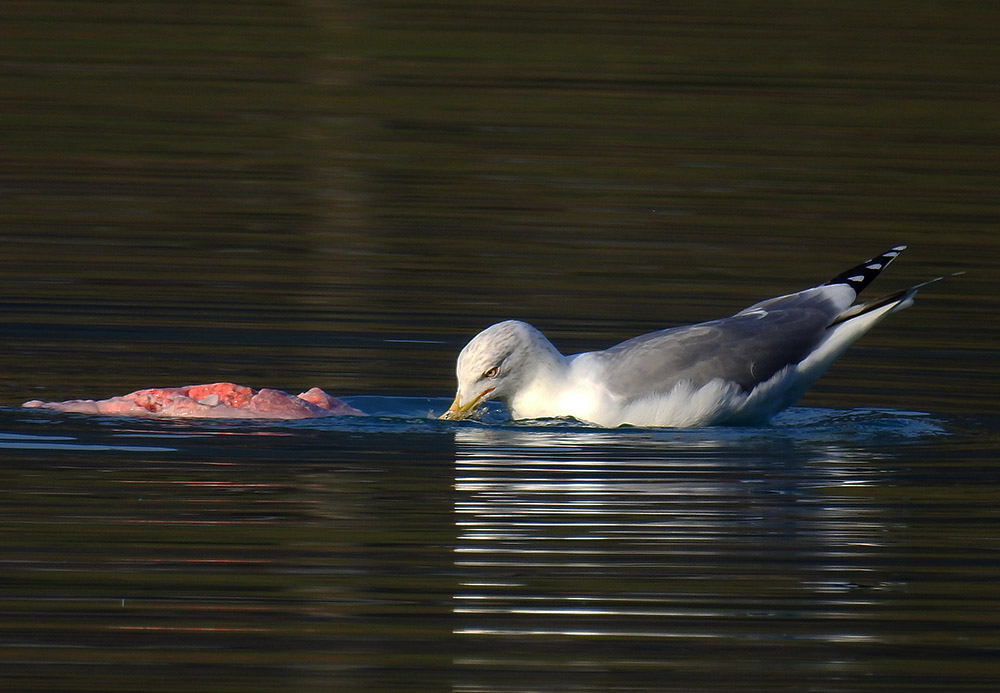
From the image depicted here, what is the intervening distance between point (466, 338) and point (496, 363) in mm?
1623

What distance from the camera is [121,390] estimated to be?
414 inches

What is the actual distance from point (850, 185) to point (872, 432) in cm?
737

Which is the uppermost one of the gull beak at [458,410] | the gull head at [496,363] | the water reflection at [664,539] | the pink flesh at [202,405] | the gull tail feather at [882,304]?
the gull tail feather at [882,304]

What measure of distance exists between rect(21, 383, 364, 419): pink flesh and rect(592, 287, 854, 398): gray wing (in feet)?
4.84

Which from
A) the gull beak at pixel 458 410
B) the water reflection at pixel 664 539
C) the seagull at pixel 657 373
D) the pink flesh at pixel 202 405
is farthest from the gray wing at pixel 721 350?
the pink flesh at pixel 202 405

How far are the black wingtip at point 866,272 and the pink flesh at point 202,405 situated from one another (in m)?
2.86

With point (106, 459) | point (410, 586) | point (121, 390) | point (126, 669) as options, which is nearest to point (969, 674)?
point (410, 586)

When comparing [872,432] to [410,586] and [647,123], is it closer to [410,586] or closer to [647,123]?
[410,586]

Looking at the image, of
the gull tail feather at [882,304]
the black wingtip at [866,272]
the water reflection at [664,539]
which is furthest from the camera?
the black wingtip at [866,272]

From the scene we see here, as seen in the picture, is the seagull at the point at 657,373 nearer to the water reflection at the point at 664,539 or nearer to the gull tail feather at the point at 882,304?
the gull tail feather at the point at 882,304

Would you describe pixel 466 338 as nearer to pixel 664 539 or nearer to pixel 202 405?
pixel 202 405

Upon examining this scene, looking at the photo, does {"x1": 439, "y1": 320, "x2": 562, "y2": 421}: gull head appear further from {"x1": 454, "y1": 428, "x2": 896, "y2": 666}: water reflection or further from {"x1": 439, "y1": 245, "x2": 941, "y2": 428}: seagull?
{"x1": 454, "y1": 428, "x2": 896, "y2": 666}: water reflection

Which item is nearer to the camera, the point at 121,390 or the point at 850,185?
the point at 121,390

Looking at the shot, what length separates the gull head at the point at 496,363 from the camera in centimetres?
1030
